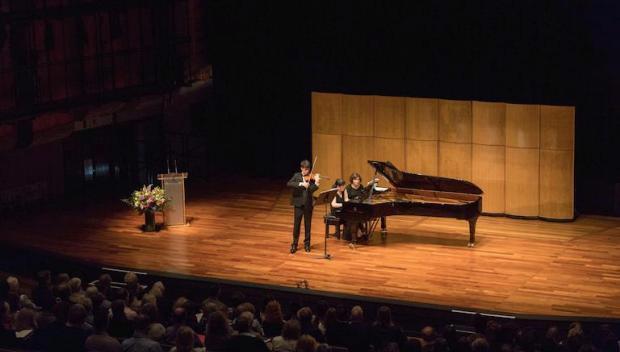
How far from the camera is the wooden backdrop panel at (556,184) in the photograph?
15.7 meters

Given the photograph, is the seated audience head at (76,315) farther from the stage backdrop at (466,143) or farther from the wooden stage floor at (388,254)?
the stage backdrop at (466,143)

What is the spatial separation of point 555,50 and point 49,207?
7794 millimetres

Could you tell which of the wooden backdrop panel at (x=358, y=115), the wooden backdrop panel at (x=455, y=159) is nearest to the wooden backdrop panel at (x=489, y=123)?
the wooden backdrop panel at (x=455, y=159)

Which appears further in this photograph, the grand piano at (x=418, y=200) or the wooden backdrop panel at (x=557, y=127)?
the wooden backdrop panel at (x=557, y=127)

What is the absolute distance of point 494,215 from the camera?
16.2 metres

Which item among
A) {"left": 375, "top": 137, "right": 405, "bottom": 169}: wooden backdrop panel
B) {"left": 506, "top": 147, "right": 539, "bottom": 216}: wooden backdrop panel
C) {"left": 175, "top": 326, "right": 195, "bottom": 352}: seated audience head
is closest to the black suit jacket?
{"left": 375, "top": 137, "right": 405, "bottom": 169}: wooden backdrop panel

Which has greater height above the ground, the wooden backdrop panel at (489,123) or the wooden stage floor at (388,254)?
the wooden backdrop panel at (489,123)

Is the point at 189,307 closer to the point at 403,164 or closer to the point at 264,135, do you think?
the point at 403,164

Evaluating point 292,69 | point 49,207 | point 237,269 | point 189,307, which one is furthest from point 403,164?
point 189,307

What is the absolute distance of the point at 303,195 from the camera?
551 inches

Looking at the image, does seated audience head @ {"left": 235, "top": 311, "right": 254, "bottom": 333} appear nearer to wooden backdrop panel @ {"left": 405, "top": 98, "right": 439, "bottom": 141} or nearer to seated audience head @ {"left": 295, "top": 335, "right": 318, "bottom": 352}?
seated audience head @ {"left": 295, "top": 335, "right": 318, "bottom": 352}

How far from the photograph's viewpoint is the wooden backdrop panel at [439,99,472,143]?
16.2 m

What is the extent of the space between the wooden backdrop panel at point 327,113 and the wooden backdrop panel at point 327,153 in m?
0.11

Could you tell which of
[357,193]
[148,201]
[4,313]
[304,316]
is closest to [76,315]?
[4,313]
